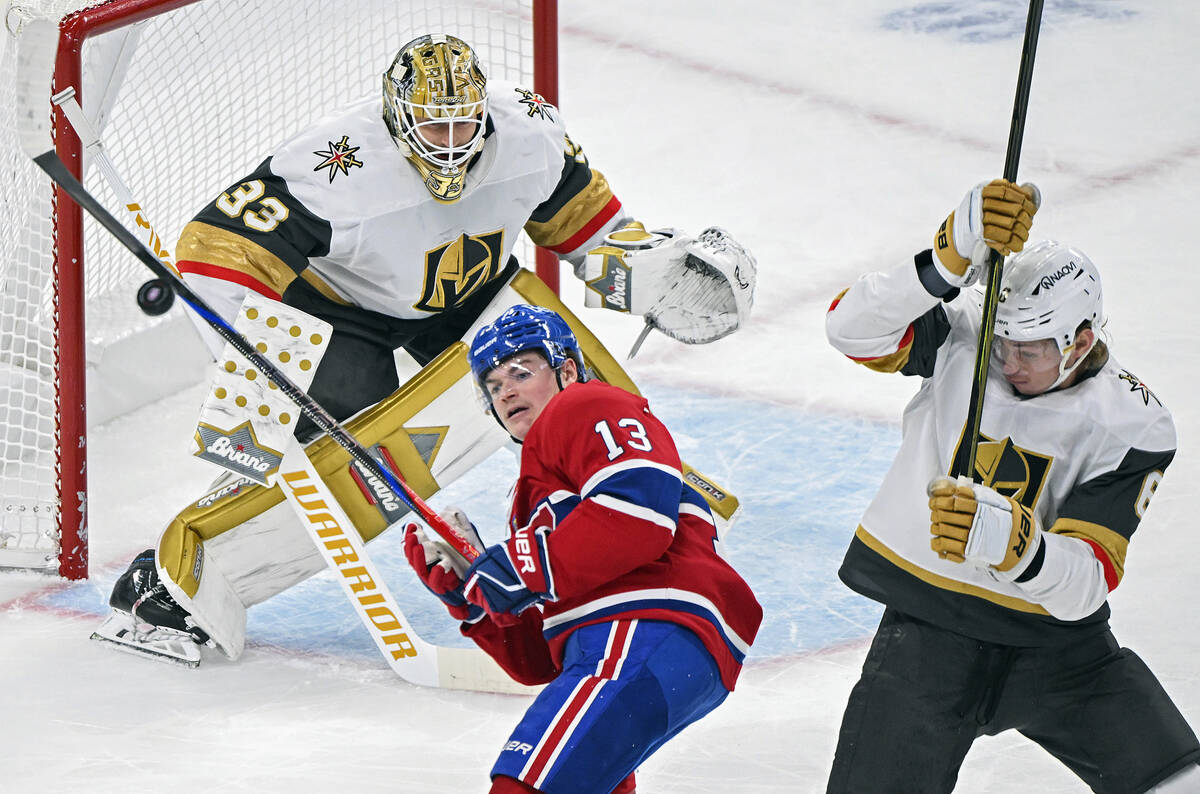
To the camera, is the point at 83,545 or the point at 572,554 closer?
the point at 572,554

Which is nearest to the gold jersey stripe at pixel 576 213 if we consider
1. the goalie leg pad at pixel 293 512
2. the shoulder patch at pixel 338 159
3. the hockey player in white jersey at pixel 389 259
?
the hockey player in white jersey at pixel 389 259

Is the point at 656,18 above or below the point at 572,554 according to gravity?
below

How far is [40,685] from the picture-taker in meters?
3.14

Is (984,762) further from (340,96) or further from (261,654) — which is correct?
(340,96)

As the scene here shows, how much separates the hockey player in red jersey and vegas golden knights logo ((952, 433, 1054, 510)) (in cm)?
40

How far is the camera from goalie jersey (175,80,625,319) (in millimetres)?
3057

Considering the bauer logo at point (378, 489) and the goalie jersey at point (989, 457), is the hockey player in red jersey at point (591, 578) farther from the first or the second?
the bauer logo at point (378, 489)

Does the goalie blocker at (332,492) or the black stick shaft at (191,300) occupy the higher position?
the black stick shaft at (191,300)

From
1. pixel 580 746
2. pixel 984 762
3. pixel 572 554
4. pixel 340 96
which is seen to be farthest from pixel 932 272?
pixel 340 96

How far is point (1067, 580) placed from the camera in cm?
223

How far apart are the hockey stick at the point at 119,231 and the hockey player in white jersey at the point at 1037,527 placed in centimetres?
63

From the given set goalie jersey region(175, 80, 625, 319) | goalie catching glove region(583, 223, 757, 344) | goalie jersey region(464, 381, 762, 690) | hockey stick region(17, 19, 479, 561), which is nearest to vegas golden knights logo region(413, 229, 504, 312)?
goalie jersey region(175, 80, 625, 319)

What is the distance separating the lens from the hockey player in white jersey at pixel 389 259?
305cm

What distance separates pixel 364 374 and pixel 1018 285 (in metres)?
1.47
